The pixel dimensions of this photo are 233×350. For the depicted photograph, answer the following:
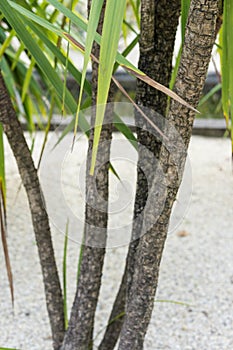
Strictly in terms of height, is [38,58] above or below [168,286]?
above

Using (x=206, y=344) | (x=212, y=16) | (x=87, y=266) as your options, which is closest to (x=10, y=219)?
(x=206, y=344)

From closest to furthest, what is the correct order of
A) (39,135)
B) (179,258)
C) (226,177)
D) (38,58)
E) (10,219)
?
(38,58)
(179,258)
(10,219)
(226,177)
(39,135)

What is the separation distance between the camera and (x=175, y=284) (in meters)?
1.50

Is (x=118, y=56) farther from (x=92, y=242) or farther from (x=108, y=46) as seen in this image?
(x=92, y=242)

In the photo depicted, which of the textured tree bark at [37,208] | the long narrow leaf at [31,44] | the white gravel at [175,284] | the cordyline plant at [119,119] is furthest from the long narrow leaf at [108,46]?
the white gravel at [175,284]

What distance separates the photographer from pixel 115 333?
0.96m

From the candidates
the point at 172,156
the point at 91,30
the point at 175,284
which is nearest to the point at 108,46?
the point at 91,30

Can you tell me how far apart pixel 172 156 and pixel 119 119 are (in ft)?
0.57

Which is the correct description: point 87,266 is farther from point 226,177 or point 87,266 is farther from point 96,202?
point 226,177

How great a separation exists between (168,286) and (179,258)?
0.59 feet

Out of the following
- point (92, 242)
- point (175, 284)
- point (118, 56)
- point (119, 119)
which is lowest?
point (175, 284)

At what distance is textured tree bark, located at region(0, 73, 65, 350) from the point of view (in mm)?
748

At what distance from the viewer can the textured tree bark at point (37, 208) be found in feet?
2.46

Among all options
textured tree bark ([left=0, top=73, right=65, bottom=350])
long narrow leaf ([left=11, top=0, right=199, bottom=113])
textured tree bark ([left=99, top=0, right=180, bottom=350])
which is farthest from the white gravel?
long narrow leaf ([left=11, top=0, right=199, bottom=113])
